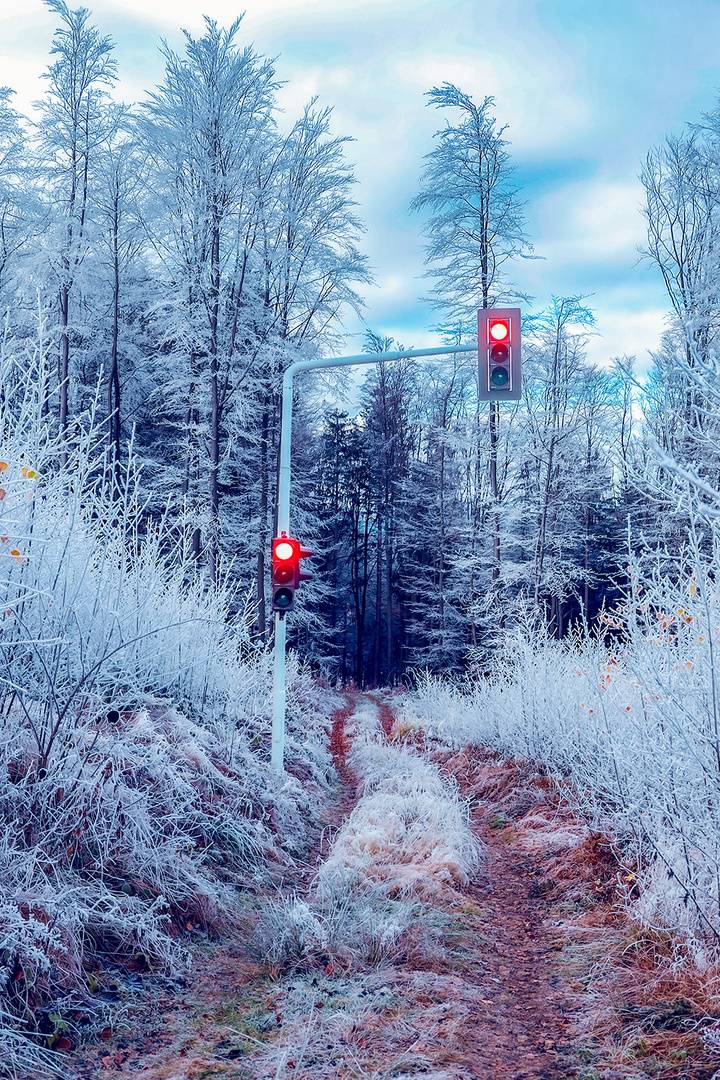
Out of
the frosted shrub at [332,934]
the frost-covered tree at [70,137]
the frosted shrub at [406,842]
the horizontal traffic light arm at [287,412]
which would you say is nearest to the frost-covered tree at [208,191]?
the frost-covered tree at [70,137]

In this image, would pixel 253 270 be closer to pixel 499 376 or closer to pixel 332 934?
pixel 499 376

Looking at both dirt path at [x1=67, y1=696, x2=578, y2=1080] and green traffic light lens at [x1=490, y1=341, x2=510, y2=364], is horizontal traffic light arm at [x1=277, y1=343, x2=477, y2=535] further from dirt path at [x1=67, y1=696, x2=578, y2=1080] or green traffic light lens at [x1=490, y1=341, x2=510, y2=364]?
dirt path at [x1=67, y1=696, x2=578, y2=1080]

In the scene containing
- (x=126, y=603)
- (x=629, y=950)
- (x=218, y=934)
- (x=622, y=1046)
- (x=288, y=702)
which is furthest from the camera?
(x=288, y=702)

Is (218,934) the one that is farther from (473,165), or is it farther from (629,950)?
(473,165)

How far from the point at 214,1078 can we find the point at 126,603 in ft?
15.9

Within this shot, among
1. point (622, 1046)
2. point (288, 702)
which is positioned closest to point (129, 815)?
point (622, 1046)

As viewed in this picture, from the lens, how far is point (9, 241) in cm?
1942

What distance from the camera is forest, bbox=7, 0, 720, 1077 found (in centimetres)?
486

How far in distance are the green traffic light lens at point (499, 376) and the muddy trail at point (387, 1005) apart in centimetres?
509

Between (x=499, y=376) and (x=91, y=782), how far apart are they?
19.8 ft

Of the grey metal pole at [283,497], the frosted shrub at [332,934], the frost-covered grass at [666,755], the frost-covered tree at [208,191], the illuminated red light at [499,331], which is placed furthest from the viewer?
the frost-covered tree at [208,191]

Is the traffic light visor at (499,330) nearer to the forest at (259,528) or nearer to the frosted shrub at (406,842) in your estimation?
the forest at (259,528)

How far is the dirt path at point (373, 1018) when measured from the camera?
12.6 ft

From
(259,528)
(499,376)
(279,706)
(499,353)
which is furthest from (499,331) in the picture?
(259,528)
